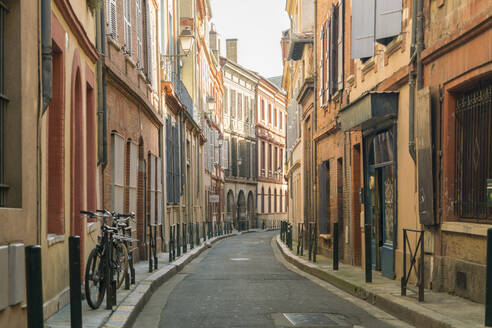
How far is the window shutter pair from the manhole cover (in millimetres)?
5165

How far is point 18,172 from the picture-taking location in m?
5.95

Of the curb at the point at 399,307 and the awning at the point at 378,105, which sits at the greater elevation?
the awning at the point at 378,105

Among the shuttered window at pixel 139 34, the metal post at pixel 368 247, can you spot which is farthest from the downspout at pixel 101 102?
the shuttered window at pixel 139 34

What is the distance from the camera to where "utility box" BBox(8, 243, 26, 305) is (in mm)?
5520

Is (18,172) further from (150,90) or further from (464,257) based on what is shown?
(150,90)

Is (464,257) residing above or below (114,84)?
below

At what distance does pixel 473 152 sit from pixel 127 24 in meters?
8.57

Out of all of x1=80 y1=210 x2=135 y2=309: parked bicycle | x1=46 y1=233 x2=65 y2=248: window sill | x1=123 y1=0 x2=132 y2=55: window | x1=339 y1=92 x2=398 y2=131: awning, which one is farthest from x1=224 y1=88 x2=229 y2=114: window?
x1=46 y1=233 x2=65 y2=248: window sill

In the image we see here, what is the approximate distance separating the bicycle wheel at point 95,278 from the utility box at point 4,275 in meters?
2.07

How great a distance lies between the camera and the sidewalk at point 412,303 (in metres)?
6.93

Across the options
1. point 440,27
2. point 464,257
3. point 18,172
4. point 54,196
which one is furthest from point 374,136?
point 18,172

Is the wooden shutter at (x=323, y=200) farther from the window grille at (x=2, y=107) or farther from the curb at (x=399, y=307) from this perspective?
the window grille at (x=2, y=107)

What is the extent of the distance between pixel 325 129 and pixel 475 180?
9.67 m

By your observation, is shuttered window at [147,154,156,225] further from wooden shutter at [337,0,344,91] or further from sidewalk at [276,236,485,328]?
sidewalk at [276,236,485,328]
